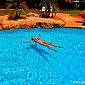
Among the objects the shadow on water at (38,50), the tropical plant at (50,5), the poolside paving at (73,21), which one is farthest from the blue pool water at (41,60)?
the tropical plant at (50,5)

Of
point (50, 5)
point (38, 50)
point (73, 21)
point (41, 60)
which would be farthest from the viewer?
point (73, 21)

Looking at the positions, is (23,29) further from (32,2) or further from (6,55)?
(32,2)

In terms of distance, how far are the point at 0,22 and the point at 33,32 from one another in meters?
3.96

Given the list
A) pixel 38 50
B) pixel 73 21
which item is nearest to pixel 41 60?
pixel 38 50

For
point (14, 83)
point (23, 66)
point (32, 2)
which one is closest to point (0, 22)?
point (23, 66)

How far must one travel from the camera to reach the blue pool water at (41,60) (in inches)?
650

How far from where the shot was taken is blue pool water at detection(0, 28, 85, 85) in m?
16.5

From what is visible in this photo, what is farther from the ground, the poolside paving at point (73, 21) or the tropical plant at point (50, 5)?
the tropical plant at point (50, 5)

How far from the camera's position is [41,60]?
19.8 meters

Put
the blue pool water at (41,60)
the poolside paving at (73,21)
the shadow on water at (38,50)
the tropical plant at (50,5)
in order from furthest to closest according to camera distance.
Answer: the tropical plant at (50,5), the poolside paving at (73,21), the shadow on water at (38,50), the blue pool water at (41,60)

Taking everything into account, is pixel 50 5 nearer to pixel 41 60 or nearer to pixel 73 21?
pixel 73 21

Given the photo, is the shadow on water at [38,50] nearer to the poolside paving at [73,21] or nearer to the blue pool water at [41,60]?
the blue pool water at [41,60]

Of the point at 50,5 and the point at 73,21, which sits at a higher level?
the point at 50,5

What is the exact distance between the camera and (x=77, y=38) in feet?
86.7
